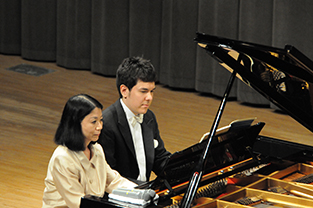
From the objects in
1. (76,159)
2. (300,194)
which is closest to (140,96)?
(76,159)

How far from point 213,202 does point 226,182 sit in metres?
0.26

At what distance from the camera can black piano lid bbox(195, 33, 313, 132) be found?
1.66 metres

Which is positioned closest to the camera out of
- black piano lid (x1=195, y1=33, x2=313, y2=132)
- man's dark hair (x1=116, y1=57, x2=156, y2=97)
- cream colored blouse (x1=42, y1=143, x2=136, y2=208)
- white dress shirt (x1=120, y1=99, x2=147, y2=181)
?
black piano lid (x1=195, y1=33, x2=313, y2=132)

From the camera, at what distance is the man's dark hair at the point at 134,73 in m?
2.37

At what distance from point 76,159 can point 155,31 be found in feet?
16.5

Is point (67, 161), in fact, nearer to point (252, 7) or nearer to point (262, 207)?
point (262, 207)

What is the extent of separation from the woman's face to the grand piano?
28 centimetres

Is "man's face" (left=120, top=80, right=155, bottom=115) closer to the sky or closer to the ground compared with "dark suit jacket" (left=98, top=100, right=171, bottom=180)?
closer to the sky

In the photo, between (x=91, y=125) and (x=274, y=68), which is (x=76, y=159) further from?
(x=274, y=68)

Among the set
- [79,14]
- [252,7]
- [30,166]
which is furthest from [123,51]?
[30,166]

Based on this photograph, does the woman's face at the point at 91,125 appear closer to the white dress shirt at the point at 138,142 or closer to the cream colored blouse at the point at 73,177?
the cream colored blouse at the point at 73,177

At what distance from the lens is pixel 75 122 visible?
2.01 m

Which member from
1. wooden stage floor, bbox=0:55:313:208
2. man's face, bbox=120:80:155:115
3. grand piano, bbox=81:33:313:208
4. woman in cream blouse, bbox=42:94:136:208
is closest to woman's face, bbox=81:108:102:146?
woman in cream blouse, bbox=42:94:136:208

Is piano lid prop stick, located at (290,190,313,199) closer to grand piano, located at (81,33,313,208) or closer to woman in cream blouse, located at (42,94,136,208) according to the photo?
grand piano, located at (81,33,313,208)
